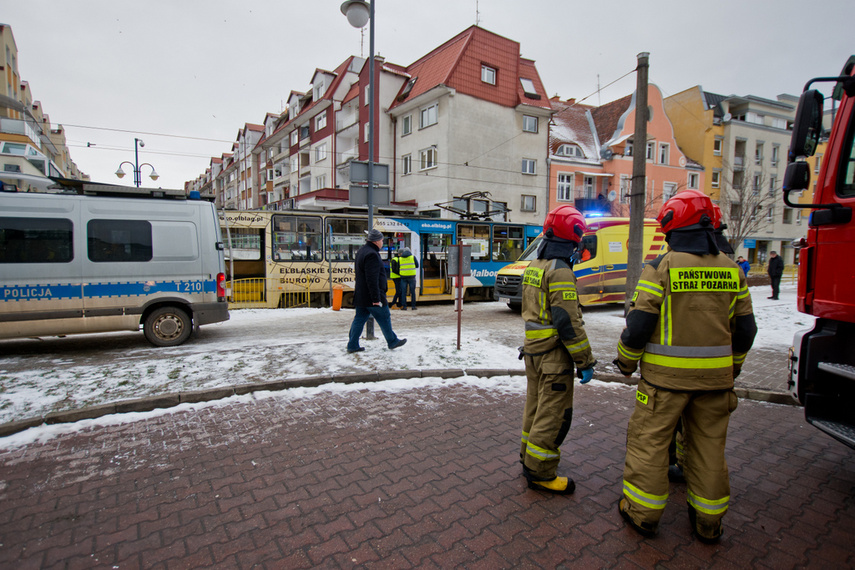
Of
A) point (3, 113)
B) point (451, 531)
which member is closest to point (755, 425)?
point (451, 531)

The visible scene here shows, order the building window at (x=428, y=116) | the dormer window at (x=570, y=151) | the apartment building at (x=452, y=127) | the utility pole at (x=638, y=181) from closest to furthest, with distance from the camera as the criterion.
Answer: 1. the utility pole at (x=638, y=181)
2. the apartment building at (x=452, y=127)
3. the building window at (x=428, y=116)
4. the dormer window at (x=570, y=151)

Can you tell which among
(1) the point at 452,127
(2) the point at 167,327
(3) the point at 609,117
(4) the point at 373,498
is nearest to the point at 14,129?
(1) the point at 452,127

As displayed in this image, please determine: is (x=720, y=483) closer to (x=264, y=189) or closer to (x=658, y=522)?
(x=658, y=522)

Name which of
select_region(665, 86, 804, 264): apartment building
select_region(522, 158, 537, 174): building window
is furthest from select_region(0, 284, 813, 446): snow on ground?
select_region(665, 86, 804, 264): apartment building

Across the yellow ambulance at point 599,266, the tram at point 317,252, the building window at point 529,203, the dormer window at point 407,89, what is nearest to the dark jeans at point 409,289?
the tram at point 317,252

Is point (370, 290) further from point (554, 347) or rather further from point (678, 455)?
point (678, 455)

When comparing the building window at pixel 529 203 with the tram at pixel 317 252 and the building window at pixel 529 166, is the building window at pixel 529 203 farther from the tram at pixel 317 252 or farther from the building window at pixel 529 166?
the tram at pixel 317 252

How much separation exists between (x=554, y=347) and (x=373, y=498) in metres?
1.62

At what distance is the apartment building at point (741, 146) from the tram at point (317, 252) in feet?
97.8

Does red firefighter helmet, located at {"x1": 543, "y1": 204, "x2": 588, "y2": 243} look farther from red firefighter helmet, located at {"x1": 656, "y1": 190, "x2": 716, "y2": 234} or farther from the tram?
the tram

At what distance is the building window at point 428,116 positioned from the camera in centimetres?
2525

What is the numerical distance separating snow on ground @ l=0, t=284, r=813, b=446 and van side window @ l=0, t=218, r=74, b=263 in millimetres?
1538

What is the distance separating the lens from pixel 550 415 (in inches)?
119

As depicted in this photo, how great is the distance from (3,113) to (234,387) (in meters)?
41.1
